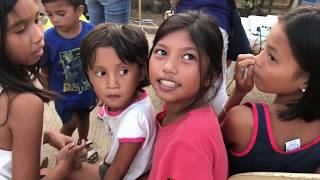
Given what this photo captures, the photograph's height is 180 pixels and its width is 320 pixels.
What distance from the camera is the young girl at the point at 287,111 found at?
3.62 ft

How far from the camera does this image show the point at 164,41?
45.4 inches

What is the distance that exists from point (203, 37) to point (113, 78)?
0.39 metres

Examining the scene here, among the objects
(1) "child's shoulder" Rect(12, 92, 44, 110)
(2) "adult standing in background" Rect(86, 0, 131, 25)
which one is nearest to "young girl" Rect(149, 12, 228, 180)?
(1) "child's shoulder" Rect(12, 92, 44, 110)

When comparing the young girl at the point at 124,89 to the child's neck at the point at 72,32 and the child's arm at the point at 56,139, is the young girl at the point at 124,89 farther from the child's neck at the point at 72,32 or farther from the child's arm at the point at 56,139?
the child's neck at the point at 72,32

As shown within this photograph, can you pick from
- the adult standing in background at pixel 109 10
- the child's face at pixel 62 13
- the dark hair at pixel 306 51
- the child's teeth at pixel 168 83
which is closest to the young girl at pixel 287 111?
the dark hair at pixel 306 51

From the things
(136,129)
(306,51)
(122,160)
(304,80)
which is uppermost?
(306,51)

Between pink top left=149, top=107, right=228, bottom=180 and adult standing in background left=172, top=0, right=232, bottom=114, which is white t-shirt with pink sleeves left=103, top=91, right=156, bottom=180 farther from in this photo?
adult standing in background left=172, top=0, right=232, bottom=114

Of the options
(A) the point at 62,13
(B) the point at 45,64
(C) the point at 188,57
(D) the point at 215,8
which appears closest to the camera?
(C) the point at 188,57

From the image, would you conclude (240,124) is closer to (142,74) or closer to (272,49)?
(272,49)

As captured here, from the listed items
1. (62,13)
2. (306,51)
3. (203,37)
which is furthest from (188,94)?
(62,13)

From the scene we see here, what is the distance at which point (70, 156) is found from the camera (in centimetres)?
150

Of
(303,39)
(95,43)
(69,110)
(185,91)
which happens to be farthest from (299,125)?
(69,110)

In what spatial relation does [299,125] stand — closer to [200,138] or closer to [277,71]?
[277,71]

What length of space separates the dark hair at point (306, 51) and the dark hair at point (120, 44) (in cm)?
53
